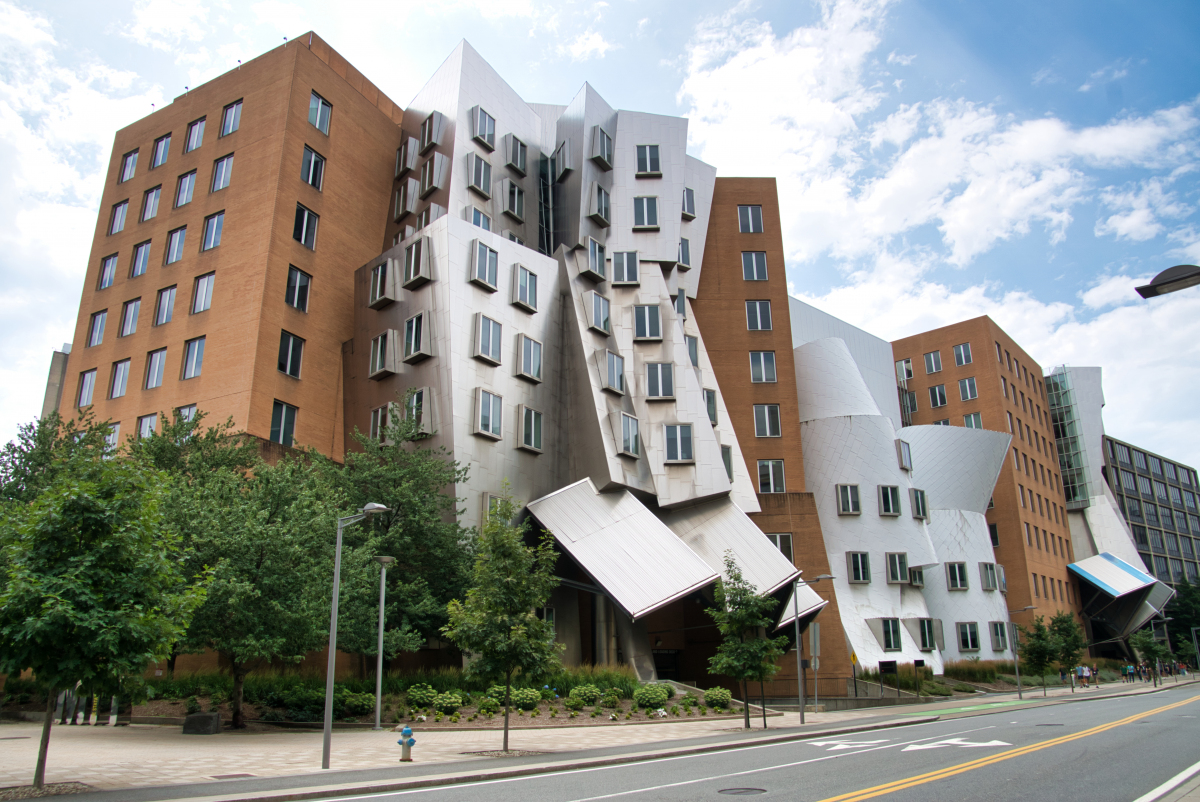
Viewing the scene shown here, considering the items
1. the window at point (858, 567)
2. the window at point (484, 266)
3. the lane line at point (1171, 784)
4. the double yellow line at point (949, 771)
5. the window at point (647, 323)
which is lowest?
the double yellow line at point (949, 771)

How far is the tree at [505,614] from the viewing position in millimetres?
20250

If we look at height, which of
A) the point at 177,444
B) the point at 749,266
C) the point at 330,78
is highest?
the point at 330,78

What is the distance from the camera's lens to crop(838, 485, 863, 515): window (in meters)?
51.9

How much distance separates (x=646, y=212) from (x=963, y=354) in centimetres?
4913

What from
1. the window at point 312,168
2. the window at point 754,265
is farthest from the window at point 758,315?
the window at point 312,168

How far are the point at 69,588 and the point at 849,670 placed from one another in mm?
41207

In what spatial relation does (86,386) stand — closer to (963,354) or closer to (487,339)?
(487,339)

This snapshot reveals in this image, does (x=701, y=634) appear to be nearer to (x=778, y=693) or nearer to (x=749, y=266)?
(x=778, y=693)

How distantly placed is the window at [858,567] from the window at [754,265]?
63.2 ft

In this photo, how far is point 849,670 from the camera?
148 ft

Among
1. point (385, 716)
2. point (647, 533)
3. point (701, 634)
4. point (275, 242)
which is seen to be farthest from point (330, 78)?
point (701, 634)

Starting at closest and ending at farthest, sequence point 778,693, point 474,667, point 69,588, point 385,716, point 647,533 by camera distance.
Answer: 1. point 69,588
2. point 474,667
3. point 385,716
4. point 647,533
5. point 778,693

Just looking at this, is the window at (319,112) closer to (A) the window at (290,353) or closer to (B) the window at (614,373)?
(A) the window at (290,353)

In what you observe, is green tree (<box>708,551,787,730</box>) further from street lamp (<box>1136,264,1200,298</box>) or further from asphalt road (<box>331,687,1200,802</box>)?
street lamp (<box>1136,264,1200,298</box>)
